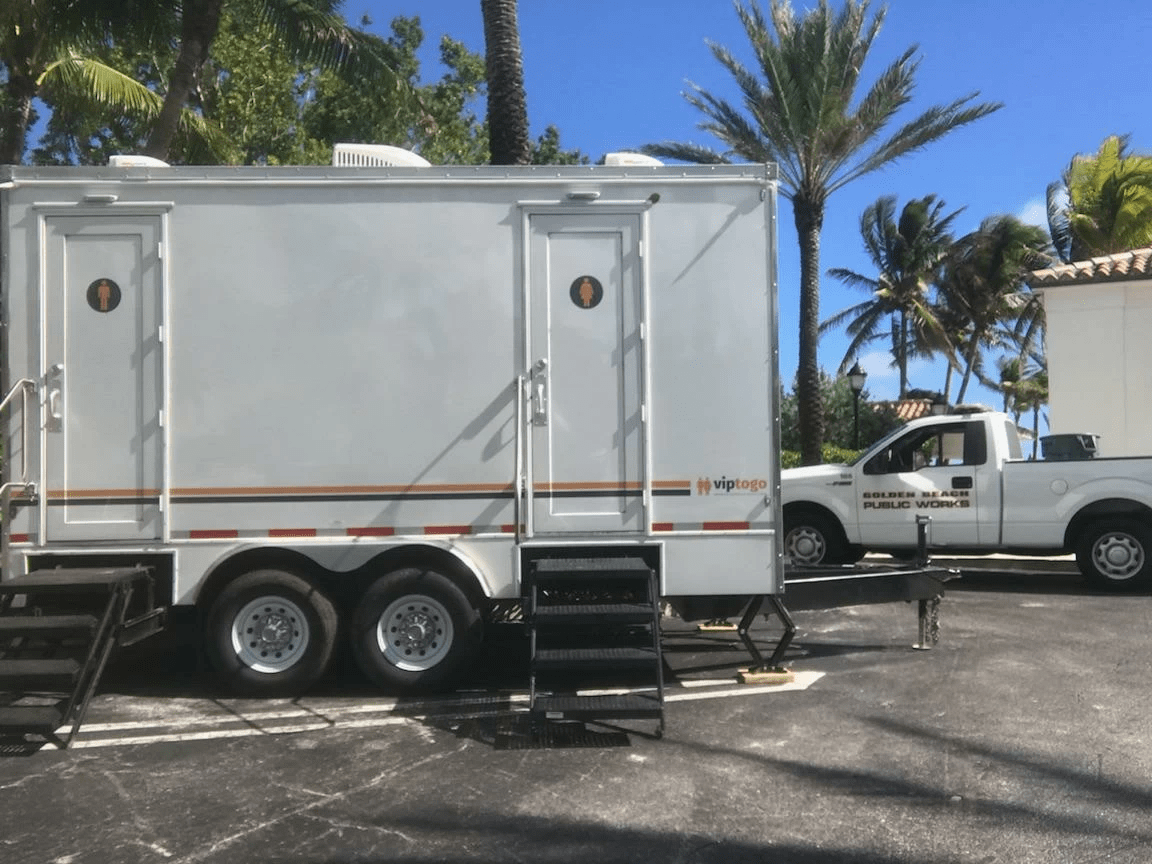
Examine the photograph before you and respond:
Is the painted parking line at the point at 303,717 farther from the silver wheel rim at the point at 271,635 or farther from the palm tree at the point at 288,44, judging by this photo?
the palm tree at the point at 288,44

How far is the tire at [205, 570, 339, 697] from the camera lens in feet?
22.5

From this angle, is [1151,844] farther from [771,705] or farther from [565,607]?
[565,607]

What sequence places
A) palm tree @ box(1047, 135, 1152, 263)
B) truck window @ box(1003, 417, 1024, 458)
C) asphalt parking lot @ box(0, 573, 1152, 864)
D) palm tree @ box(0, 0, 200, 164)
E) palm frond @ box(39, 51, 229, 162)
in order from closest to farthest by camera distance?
asphalt parking lot @ box(0, 573, 1152, 864), truck window @ box(1003, 417, 1024, 458), palm tree @ box(0, 0, 200, 164), palm frond @ box(39, 51, 229, 162), palm tree @ box(1047, 135, 1152, 263)

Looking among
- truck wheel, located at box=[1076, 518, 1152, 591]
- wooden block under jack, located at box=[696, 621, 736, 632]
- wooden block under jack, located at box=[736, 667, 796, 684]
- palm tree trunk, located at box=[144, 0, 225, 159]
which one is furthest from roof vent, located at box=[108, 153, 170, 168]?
truck wheel, located at box=[1076, 518, 1152, 591]

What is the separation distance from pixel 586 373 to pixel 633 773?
2.63 meters

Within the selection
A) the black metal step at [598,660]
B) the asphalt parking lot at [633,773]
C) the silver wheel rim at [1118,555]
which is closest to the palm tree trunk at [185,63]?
the asphalt parking lot at [633,773]

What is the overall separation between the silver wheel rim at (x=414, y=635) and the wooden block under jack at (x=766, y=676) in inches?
85.9

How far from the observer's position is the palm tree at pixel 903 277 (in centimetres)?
4244

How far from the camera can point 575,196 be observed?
22.8 feet

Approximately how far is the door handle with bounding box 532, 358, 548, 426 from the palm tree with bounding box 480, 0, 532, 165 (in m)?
6.41

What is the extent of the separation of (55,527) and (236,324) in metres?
1.77

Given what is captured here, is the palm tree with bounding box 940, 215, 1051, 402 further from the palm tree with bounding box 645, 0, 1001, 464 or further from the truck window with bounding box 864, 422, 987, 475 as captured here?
the truck window with bounding box 864, 422, 987, 475

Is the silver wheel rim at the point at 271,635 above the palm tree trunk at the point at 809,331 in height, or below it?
below

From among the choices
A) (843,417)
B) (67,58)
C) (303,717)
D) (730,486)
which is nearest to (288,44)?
(67,58)
